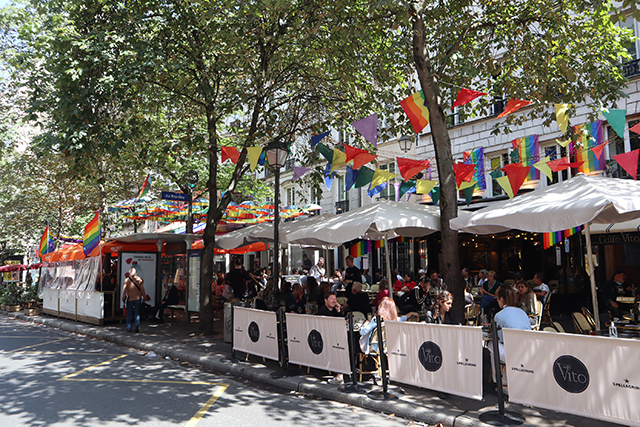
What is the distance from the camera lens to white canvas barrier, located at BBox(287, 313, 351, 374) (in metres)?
6.66

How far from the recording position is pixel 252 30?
10.6 meters

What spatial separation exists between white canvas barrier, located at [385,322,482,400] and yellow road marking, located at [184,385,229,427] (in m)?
→ 2.45

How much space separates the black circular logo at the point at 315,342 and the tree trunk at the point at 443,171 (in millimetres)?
2810

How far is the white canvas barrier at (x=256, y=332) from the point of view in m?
7.89

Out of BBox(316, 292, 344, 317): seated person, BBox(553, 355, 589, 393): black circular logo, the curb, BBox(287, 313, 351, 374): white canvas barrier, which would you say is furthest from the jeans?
BBox(553, 355, 589, 393): black circular logo

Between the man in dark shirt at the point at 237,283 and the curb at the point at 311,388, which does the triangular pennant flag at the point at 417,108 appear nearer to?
the curb at the point at 311,388

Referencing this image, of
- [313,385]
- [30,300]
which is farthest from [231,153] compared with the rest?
[30,300]

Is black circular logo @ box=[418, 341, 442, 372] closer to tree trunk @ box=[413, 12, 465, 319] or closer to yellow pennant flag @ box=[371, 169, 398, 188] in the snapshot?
tree trunk @ box=[413, 12, 465, 319]

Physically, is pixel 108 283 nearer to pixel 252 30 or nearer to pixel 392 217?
pixel 252 30

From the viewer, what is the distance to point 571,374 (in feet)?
15.1

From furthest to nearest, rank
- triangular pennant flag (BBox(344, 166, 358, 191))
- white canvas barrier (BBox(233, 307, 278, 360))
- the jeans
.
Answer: the jeans, triangular pennant flag (BBox(344, 166, 358, 191)), white canvas barrier (BBox(233, 307, 278, 360))

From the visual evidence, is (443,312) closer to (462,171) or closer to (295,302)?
(462,171)

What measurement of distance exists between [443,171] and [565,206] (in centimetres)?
294

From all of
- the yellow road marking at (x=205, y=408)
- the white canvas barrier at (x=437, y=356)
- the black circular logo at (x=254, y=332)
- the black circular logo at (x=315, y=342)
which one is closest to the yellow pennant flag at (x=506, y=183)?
the white canvas barrier at (x=437, y=356)
